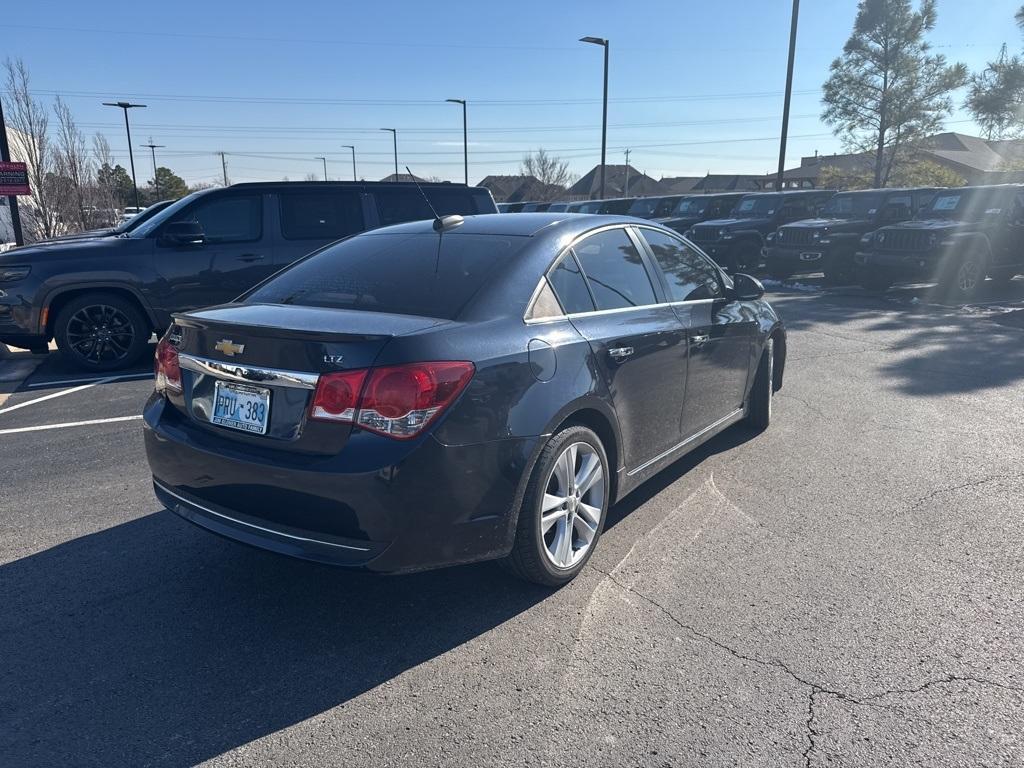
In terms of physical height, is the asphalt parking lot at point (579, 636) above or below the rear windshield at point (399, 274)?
below

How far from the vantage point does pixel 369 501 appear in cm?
277

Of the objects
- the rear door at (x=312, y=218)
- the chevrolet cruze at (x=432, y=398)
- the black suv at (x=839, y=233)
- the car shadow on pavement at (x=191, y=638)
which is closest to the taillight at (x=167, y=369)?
the chevrolet cruze at (x=432, y=398)

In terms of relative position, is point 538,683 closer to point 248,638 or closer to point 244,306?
point 248,638

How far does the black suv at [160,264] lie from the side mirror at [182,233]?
0.04ft

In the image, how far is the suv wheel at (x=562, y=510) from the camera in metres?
3.19

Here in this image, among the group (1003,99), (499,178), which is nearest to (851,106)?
(1003,99)

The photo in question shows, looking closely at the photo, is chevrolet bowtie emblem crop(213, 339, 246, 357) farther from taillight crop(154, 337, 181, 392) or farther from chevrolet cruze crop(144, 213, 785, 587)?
taillight crop(154, 337, 181, 392)

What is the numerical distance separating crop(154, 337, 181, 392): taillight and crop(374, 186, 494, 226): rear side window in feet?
18.6

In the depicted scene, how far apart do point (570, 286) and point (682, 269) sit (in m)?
1.29

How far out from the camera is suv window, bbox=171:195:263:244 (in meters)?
8.45

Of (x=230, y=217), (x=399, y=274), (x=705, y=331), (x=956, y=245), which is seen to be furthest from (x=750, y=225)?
(x=399, y=274)

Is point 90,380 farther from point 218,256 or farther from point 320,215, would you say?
point 320,215

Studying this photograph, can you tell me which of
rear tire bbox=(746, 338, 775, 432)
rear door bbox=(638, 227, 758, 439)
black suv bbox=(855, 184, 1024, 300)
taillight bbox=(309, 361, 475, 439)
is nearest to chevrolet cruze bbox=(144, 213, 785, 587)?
taillight bbox=(309, 361, 475, 439)

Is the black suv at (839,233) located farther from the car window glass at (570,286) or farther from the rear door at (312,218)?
the car window glass at (570,286)
